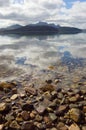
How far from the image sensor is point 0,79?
2052cm

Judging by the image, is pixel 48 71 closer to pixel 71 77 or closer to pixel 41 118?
pixel 71 77

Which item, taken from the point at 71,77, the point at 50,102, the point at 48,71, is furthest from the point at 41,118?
the point at 48,71

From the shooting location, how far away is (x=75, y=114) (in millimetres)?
11742

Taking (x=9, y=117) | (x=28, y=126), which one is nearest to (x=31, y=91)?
(x=9, y=117)

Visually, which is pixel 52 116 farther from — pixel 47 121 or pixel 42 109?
pixel 42 109

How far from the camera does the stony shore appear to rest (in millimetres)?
11180

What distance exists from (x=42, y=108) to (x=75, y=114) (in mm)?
2033

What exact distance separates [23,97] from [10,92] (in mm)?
1536

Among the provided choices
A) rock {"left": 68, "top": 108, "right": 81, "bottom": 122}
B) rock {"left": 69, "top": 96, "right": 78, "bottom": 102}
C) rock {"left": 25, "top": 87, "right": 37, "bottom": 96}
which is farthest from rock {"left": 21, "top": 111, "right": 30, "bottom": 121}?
rock {"left": 25, "top": 87, "right": 37, "bottom": 96}

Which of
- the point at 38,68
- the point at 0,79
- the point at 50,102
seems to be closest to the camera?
the point at 50,102

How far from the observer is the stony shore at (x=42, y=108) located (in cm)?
1118

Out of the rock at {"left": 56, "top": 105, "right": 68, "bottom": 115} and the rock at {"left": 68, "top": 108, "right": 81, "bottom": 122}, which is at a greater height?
the rock at {"left": 68, "top": 108, "right": 81, "bottom": 122}

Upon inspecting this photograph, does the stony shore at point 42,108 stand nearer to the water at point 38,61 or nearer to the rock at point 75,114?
the rock at point 75,114

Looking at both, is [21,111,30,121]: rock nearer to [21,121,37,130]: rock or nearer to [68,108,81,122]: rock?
[21,121,37,130]: rock
